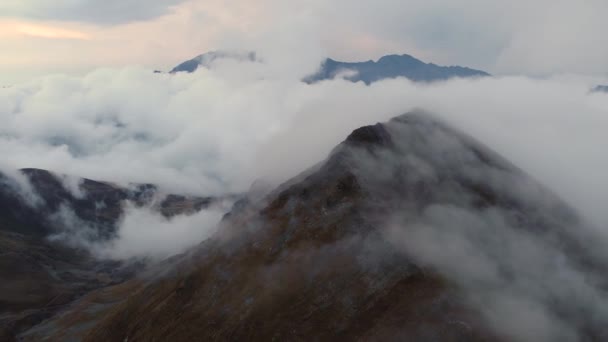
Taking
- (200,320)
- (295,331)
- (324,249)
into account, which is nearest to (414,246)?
(324,249)

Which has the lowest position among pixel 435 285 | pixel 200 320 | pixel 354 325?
pixel 200 320

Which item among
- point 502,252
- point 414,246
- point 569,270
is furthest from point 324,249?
point 569,270

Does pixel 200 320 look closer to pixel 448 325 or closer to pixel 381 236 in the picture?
pixel 381 236

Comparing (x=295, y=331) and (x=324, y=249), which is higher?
(x=324, y=249)

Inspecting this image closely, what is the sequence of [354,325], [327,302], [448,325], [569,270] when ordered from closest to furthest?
1. [448,325]
2. [354,325]
3. [327,302]
4. [569,270]

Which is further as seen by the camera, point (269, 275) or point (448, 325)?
point (269, 275)

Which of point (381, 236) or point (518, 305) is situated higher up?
point (381, 236)

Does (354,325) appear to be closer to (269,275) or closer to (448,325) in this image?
(448,325)

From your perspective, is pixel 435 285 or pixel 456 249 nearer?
pixel 435 285

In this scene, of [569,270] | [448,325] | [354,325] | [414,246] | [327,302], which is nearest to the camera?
[448,325]
